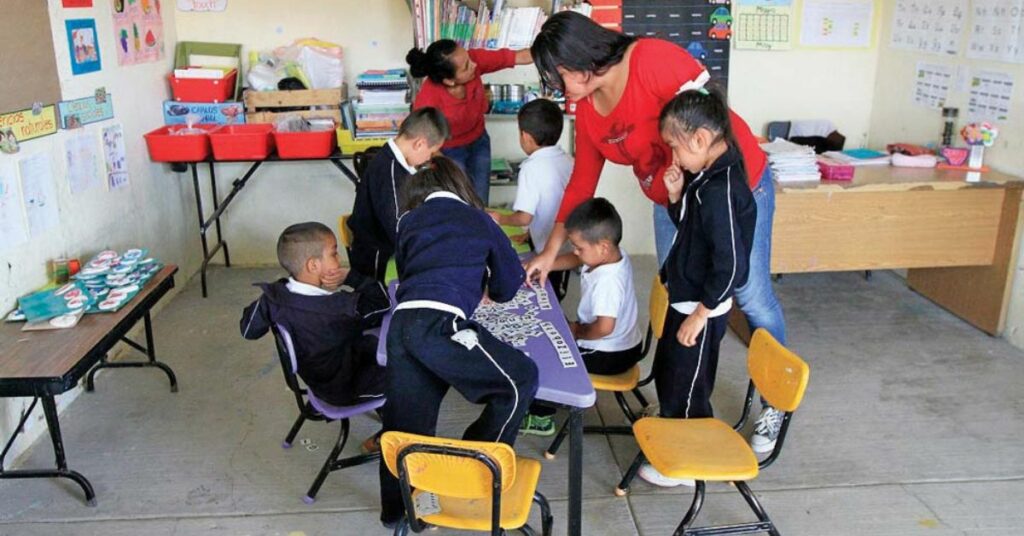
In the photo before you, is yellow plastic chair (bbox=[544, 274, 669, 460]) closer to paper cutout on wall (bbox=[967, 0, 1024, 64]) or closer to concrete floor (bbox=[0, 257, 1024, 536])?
concrete floor (bbox=[0, 257, 1024, 536])

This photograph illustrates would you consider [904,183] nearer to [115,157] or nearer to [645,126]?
[645,126]

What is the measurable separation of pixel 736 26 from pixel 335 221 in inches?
100

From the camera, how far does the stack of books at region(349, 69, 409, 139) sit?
4473 mm

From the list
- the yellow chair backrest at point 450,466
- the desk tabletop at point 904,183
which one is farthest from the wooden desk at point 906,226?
the yellow chair backrest at point 450,466

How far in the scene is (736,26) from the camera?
474 cm

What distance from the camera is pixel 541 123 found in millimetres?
3307

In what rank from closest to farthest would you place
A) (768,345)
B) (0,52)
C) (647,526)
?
(768,345)
(647,526)
(0,52)

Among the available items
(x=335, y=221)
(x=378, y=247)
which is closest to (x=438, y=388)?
(x=378, y=247)

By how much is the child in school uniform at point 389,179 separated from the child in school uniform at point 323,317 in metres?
0.35

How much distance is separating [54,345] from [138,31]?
2082 millimetres

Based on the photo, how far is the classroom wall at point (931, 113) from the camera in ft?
12.3

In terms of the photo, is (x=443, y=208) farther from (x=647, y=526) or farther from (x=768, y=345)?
(x=647, y=526)

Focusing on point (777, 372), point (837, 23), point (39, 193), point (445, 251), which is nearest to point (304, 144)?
point (39, 193)

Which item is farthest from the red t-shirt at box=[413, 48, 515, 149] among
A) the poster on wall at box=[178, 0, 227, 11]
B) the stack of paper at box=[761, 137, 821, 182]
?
the poster on wall at box=[178, 0, 227, 11]
